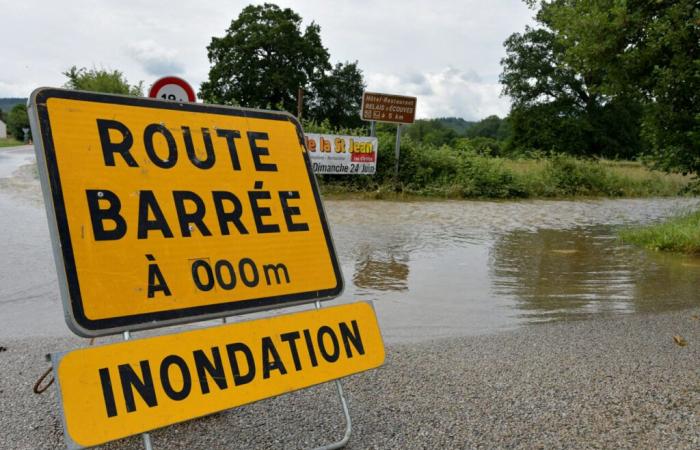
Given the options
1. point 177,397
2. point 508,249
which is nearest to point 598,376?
point 177,397

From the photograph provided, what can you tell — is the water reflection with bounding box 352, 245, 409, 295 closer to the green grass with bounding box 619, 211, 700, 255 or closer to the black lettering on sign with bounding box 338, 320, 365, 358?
the black lettering on sign with bounding box 338, 320, 365, 358

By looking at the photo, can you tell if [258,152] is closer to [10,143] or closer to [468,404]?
[468,404]

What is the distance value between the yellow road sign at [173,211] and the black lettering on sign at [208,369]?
172 mm

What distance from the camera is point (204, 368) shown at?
2.42 meters

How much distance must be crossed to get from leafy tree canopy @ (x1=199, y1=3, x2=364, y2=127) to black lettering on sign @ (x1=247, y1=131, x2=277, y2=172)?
46104 mm

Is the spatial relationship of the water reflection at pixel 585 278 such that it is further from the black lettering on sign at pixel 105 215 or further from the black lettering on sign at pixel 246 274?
the black lettering on sign at pixel 105 215

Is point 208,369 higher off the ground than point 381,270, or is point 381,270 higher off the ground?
point 208,369

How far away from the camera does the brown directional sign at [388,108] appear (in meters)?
17.7

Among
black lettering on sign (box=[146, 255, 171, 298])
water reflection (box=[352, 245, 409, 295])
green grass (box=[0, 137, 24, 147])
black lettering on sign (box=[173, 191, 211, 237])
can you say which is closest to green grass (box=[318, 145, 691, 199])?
water reflection (box=[352, 245, 409, 295])

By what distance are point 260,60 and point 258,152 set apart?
162 ft

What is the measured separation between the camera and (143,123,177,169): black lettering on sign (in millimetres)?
2633

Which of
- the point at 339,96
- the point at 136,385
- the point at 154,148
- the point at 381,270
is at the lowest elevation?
the point at 381,270

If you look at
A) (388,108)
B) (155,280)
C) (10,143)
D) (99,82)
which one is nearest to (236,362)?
(155,280)

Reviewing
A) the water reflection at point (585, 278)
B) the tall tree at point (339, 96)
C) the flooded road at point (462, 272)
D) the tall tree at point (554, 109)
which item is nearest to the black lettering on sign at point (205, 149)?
the flooded road at point (462, 272)
